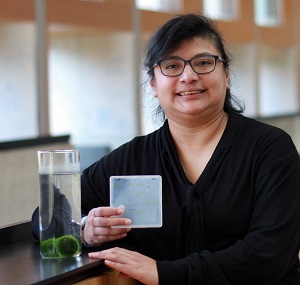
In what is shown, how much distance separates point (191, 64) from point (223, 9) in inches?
332

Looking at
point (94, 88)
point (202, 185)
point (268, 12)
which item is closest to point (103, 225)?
point (202, 185)

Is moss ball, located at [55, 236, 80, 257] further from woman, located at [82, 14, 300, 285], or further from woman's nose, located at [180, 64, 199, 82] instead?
woman's nose, located at [180, 64, 199, 82]

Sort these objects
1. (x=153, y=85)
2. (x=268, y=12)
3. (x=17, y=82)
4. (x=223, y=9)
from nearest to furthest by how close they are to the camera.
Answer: (x=153, y=85) < (x=17, y=82) < (x=223, y=9) < (x=268, y=12)

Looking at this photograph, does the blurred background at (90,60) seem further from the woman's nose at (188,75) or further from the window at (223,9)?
Answer: the woman's nose at (188,75)

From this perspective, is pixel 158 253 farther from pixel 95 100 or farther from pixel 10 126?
pixel 95 100

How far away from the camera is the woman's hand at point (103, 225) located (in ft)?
6.53

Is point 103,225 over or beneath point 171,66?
beneath

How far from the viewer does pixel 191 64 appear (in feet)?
6.68

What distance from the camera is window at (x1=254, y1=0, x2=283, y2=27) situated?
1125cm

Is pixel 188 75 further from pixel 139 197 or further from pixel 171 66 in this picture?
pixel 139 197

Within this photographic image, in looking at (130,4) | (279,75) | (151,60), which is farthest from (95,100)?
(151,60)

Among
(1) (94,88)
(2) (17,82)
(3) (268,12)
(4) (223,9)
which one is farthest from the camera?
(3) (268,12)

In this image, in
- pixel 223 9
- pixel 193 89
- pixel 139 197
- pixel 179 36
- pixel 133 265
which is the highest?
pixel 223 9

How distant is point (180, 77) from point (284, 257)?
1.79 ft
